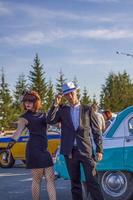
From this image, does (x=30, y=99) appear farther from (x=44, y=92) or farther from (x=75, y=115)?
(x=44, y=92)

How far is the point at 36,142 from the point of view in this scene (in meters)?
7.45

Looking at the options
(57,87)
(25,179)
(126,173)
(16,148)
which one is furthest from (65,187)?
(57,87)

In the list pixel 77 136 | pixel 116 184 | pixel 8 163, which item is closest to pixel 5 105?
pixel 8 163

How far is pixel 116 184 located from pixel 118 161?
1.34ft

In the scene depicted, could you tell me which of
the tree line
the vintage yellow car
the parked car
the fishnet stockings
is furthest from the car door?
the tree line

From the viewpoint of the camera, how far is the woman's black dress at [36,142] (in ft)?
24.4

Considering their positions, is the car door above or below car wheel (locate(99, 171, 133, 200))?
above

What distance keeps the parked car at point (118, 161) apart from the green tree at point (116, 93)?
69.0 meters

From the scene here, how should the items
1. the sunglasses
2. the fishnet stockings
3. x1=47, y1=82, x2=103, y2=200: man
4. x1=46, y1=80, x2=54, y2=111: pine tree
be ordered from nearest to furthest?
x1=47, y1=82, x2=103, y2=200: man, the sunglasses, the fishnet stockings, x1=46, y1=80, x2=54, y2=111: pine tree

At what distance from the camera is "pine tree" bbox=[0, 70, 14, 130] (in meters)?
74.2

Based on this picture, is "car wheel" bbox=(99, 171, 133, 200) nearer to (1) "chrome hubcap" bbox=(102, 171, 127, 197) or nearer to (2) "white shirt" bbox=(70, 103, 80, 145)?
(1) "chrome hubcap" bbox=(102, 171, 127, 197)

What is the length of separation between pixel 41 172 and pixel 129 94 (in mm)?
75355

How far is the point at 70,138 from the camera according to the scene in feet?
23.1

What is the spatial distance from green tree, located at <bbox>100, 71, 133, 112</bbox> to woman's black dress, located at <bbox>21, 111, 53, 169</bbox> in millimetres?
70278
